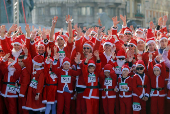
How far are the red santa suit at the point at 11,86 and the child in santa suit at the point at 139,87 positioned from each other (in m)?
2.77

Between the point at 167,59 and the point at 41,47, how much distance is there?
9.91ft

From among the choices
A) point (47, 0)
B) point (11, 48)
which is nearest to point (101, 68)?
point (11, 48)

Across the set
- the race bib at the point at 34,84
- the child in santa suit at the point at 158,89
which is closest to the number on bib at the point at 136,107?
the child in santa suit at the point at 158,89

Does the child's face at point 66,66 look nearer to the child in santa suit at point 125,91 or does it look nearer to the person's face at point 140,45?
the child in santa suit at point 125,91

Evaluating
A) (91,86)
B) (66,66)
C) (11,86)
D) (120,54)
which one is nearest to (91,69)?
(91,86)

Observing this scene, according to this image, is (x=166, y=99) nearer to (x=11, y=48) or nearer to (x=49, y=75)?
(x=49, y=75)

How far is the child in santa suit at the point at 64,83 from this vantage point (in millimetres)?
5844

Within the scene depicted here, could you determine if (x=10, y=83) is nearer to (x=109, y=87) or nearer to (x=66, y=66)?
(x=66, y=66)

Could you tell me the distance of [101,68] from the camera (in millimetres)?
6117

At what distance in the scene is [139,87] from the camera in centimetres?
564

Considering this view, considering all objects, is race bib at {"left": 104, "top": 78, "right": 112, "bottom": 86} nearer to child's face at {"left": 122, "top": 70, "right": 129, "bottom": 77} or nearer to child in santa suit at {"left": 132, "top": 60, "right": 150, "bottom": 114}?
child's face at {"left": 122, "top": 70, "right": 129, "bottom": 77}

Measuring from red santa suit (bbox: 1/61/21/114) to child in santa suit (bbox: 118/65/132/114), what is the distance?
8.11ft

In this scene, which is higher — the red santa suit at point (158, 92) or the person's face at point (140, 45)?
the person's face at point (140, 45)

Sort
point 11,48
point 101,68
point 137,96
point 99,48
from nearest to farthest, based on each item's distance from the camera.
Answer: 1. point 137,96
2. point 101,68
3. point 99,48
4. point 11,48
